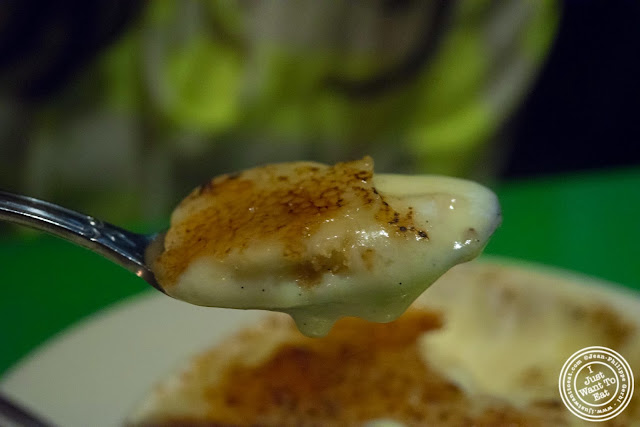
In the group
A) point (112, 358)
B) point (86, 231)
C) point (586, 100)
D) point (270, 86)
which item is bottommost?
point (112, 358)

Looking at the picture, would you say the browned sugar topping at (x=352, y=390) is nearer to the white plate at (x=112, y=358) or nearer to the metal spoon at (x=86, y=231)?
the white plate at (x=112, y=358)

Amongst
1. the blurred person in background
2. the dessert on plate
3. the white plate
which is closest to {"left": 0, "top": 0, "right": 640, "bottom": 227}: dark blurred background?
the blurred person in background


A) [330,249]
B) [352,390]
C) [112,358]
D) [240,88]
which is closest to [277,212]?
[330,249]

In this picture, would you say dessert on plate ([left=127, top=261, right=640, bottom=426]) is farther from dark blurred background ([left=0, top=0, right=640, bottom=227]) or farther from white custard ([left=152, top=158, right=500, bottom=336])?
dark blurred background ([left=0, top=0, right=640, bottom=227])

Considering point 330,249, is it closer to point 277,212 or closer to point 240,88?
point 277,212

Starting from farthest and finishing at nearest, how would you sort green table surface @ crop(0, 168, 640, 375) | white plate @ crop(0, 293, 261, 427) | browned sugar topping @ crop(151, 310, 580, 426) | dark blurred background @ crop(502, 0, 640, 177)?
1. dark blurred background @ crop(502, 0, 640, 177)
2. green table surface @ crop(0, 168, 640, 375)
3. white plate @ crop(0, 293, 261, 427)
4. browned sugar topping @ crop(151, 310, 580, 426)
